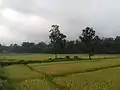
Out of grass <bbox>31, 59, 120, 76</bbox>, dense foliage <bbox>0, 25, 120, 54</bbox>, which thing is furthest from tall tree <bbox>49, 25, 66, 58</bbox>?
grass <bbox>31, 59, 120, 76</bbox>

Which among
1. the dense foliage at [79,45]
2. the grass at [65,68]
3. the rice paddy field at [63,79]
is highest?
the dense foliage at [79,45]

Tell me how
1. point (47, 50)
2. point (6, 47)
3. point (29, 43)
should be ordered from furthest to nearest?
point (6, 47) < point (29, 43) < point (47, 50)

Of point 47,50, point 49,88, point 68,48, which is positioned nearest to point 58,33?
point 68,48

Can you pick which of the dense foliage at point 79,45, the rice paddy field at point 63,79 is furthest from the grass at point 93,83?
the dense foliage at point 79,45

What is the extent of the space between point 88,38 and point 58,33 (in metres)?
10.9

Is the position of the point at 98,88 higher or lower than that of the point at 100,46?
lower

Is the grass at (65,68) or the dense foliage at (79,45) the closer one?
the grass at (65,68)

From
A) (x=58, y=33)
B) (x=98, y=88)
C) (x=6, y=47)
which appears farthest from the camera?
(x=6, y=47)

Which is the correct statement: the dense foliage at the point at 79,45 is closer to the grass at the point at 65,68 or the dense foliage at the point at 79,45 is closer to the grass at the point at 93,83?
the grass at the point at 65,68

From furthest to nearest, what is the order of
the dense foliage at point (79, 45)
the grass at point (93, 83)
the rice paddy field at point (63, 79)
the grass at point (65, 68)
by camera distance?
the dense foliage at point (79, 45) → the grass at point (65, 68) → the rice paddy field at point (63, 79) → the grass at point (93, 83)

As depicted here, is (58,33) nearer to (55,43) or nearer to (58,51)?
(55,43)

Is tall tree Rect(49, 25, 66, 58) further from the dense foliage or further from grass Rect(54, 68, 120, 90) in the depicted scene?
grass Rect(54, 68, 120, 90)

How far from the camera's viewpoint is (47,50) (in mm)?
108812

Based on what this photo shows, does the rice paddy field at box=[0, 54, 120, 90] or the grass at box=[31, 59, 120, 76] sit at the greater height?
the grass at box=[31, 59, 120, 76]
